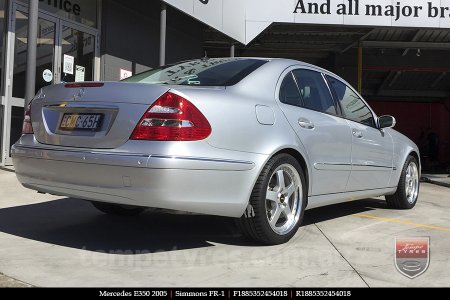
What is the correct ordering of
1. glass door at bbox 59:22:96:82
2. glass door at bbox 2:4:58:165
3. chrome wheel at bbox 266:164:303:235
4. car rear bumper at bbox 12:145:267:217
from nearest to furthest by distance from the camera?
car rear bumper at bbox 12:145:267:217 < chrome wheel at bbox 266:164:303:235 < glass door at bbox 2:4:58:165 < glass door at bbox 59:22:96:82

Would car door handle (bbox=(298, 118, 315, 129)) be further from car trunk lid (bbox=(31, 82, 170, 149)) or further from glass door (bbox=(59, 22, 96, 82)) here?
glass door (bbox=(59, 22, 96, 82))

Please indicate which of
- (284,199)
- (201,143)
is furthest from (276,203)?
(201,143)

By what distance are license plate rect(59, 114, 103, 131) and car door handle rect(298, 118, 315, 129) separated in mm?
1606

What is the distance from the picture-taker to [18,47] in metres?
7.99

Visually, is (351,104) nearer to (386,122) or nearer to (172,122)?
Result: (386,122)

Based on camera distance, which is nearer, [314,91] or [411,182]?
[314,91]

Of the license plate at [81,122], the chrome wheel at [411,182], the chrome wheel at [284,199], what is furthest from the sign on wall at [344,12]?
the license plate at [81,122]

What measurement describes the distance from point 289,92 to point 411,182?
2.75 metres

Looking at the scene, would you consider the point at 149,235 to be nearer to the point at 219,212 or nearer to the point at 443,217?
the point at 219,212

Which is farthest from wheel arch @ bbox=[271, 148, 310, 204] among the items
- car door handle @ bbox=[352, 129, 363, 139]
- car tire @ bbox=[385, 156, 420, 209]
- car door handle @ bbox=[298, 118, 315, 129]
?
car tire @ bbox=[385, 156, 420, 209]

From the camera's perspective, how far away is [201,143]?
335cm

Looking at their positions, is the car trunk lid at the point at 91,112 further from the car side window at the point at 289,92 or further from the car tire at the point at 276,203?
the car side window at the point at 289,92

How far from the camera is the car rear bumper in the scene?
3.24 metres

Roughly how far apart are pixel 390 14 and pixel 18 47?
8.51m
